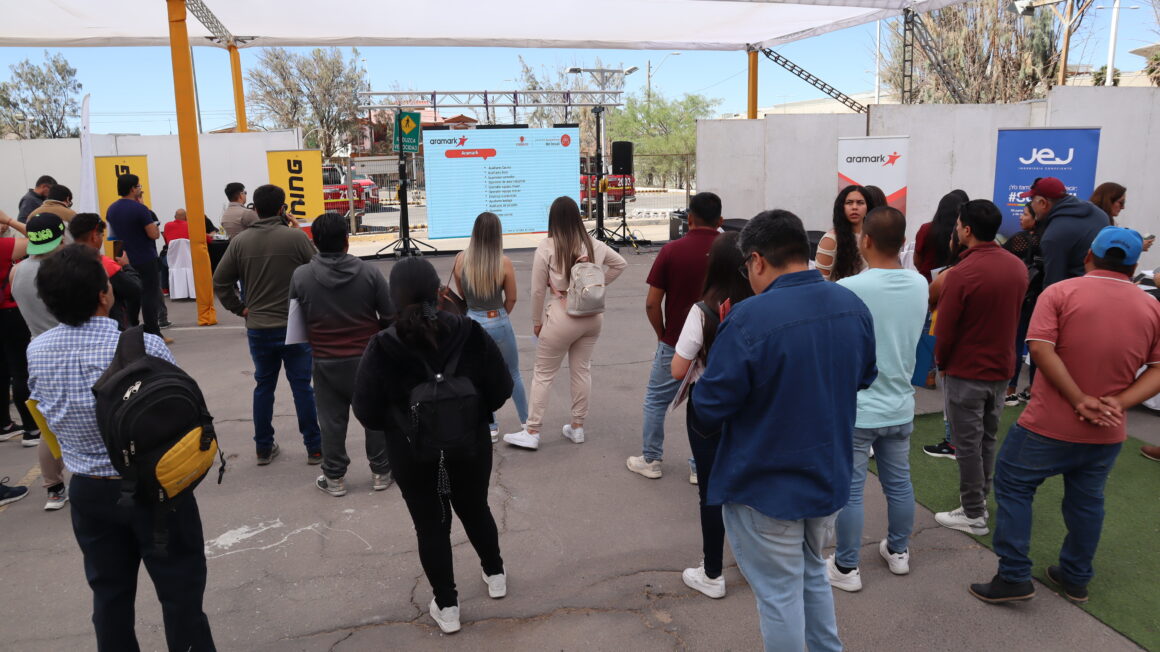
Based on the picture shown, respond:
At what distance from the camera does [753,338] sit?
2.21 m

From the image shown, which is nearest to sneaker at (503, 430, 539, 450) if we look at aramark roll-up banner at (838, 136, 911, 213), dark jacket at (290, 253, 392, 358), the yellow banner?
dark jacket at (290, 253, 392, 358)

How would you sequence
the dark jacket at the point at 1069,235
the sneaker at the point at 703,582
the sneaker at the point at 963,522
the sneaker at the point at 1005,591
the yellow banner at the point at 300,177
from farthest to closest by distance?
the yellow banner at the point at 300,177 → the dark jacket at the point at 1069,235 → the sneaker at the point at 963,522 → the sneaker at the point at 703,582 → the sneaker at the point at 1005,591

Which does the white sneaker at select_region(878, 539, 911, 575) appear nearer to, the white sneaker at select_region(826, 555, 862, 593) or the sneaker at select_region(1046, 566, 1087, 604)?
the white sneaker at select_region(826, 555, 862, 593)

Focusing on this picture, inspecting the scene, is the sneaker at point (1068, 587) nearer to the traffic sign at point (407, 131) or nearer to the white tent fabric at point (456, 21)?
the white tent fabric at point (456, 21)

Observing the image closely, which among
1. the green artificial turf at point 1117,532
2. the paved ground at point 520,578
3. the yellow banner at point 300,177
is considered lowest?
the paved ground at point 520,578

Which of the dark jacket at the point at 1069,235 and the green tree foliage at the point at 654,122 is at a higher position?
the green tree foliage at the point at 654,122

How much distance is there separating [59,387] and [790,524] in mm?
2394

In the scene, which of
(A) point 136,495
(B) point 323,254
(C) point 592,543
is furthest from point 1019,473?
(B) point 323,254

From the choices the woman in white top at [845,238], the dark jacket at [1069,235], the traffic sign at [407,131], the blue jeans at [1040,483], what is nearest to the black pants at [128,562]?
the blue jeans at [1040,483]

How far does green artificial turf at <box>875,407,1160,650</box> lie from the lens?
3.23 m

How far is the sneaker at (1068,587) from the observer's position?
10.8 feet

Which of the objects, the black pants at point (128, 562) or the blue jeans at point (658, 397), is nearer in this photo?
the black pants at point (128, 562)

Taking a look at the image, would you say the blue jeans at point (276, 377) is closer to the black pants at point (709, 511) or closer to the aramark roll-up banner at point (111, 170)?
the black pants at point (709, 511)

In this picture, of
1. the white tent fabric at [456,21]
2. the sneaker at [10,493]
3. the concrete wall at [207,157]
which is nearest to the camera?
the sneaker at [10,493]
